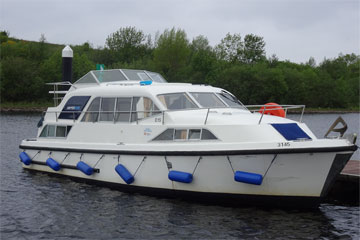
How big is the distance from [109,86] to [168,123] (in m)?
2.97

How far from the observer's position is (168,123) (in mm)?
11531

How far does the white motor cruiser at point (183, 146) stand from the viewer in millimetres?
9906

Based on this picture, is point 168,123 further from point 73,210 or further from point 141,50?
point 141,50

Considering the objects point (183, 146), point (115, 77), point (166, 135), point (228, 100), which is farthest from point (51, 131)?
point (228, 100)

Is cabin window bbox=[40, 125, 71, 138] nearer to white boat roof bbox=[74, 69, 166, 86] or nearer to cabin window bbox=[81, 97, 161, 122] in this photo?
cabin window bbox=[81, 97, 161, 122]

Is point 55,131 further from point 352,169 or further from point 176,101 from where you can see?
point 352,169

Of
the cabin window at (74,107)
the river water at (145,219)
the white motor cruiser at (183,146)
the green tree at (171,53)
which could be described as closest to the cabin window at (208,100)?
the white motor cruiser at (183,146)

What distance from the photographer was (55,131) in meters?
14.6

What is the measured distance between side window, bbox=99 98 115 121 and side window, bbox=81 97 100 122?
0.62ft

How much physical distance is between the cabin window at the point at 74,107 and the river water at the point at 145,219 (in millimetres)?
2564

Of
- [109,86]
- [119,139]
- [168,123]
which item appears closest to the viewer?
[168,123]

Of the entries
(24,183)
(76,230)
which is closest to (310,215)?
(76,230)

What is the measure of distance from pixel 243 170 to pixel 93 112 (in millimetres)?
5499

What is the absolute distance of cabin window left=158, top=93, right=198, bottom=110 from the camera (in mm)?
12164
